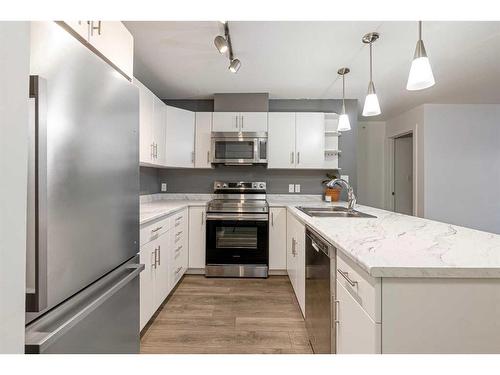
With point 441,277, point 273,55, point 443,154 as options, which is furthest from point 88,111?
point 443,154

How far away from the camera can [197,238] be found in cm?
303

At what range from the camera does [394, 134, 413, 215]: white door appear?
16.0 feet

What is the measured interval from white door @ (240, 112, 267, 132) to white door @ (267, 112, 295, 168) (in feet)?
0.30

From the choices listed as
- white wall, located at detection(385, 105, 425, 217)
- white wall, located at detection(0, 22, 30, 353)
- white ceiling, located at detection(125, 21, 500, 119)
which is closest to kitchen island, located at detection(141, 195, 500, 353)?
white wall, located at detection(0, 22, 30, 353)

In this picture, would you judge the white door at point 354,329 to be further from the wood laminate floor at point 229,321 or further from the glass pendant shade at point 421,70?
the glass pendant shade at point 421,70

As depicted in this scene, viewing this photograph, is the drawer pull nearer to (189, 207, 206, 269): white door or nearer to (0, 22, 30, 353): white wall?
(0, 22, 30, 353): white wall

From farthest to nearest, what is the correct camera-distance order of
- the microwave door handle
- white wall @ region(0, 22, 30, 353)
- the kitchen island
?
the kitchen island < the microwave door handle < white wall @ region(0, 22, 30, 353)

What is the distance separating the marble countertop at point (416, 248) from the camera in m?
0.78

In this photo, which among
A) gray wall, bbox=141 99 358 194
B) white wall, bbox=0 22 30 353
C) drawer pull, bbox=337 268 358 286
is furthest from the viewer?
gray wall, bbox=141 99 358 194

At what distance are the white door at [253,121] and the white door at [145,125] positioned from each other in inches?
44.5

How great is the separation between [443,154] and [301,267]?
3.31 meters

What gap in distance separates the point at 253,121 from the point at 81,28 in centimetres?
234

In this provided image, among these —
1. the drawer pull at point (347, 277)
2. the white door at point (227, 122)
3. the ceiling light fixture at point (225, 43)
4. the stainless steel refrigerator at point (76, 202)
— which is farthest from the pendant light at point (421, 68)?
the white door at point (227, 122)

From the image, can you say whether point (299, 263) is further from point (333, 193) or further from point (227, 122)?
point (227, 122)
